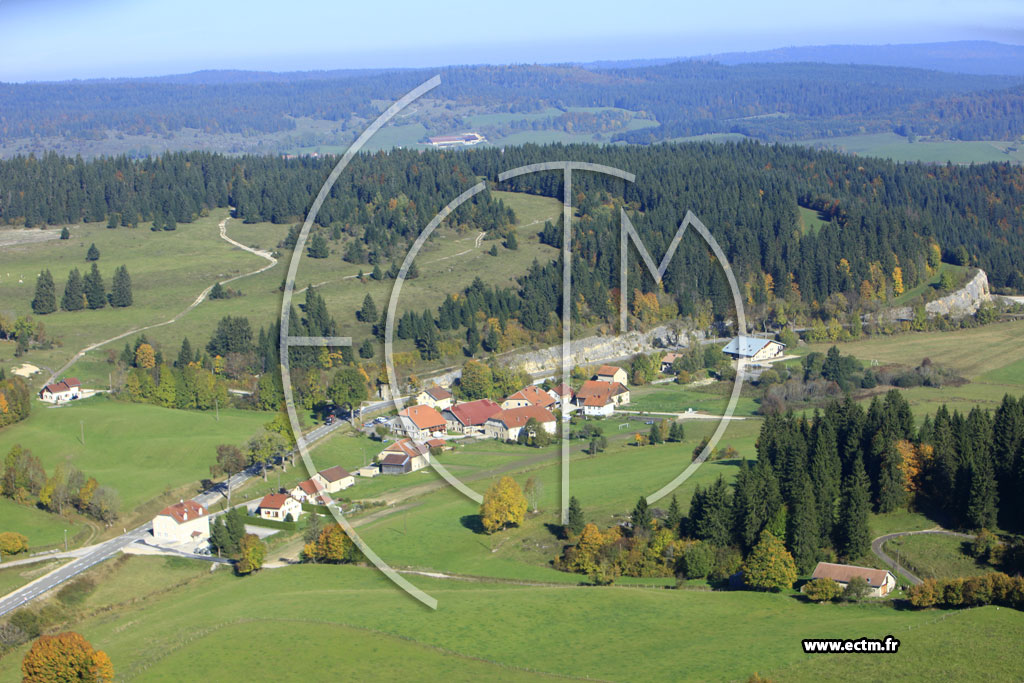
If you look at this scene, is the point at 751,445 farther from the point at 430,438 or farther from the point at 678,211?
the point at 678,211

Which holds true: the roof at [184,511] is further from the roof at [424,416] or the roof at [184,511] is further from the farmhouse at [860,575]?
the farmhouse at [860,575]

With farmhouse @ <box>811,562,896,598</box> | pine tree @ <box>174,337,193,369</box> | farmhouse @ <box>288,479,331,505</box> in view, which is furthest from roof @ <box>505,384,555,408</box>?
farmhouse @ <box>811,562,896,598</box>

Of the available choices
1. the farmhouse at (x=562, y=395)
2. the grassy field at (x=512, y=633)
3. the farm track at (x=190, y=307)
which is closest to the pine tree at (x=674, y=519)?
the grassy field at (x=512, y=633)

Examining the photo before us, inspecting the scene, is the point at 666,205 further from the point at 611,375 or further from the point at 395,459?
the point at 395,459

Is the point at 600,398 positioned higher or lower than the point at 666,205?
lower

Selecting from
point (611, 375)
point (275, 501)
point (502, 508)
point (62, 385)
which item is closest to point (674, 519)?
point (502, 508)

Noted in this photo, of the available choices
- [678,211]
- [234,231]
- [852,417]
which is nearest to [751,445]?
[852,417]
